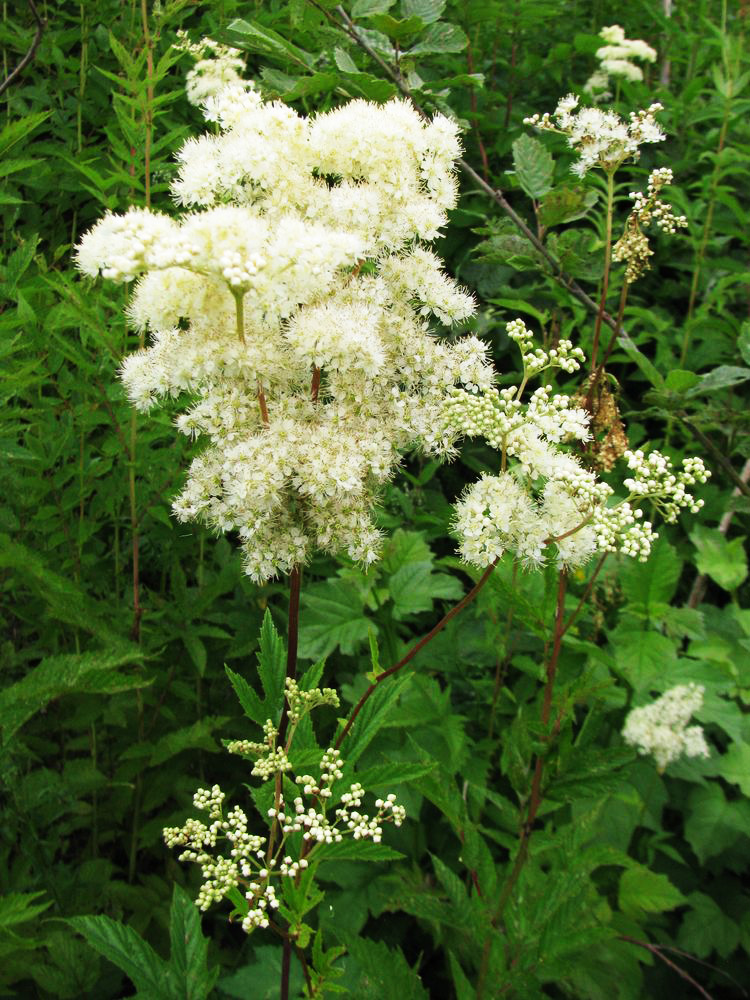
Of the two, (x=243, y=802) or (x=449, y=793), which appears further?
(x=243, y=802)

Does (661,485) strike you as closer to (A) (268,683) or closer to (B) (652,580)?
(A) (268,683)

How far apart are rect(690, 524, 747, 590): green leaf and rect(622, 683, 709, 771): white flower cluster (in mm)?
453

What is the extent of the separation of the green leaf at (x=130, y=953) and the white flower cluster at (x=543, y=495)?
0.92m

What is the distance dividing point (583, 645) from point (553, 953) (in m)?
0.79

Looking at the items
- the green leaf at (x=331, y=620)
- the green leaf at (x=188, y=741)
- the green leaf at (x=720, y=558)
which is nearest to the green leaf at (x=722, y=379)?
the green leaf at (x=720, y=558)

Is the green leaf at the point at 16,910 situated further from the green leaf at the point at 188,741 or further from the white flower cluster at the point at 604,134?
the white flower cluster at the point at 604,134

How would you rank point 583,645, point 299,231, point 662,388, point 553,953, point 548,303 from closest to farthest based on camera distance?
point 299,231
point 553,953
point 662,388
point 583,645
point 548,303

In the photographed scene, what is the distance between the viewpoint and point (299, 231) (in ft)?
3.94

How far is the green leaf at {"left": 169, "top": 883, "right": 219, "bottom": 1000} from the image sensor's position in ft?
4.65

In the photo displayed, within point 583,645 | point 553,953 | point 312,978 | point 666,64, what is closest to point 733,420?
point 583,645

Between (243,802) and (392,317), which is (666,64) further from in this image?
(243,802)

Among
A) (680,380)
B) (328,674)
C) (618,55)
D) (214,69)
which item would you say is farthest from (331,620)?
(618,55)

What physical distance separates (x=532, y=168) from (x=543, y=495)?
3.27 feet

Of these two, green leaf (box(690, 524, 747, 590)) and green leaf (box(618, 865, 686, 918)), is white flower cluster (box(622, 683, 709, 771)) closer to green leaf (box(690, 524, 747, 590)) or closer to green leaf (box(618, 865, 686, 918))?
green leaf (box(618, 865, 686, 918))
